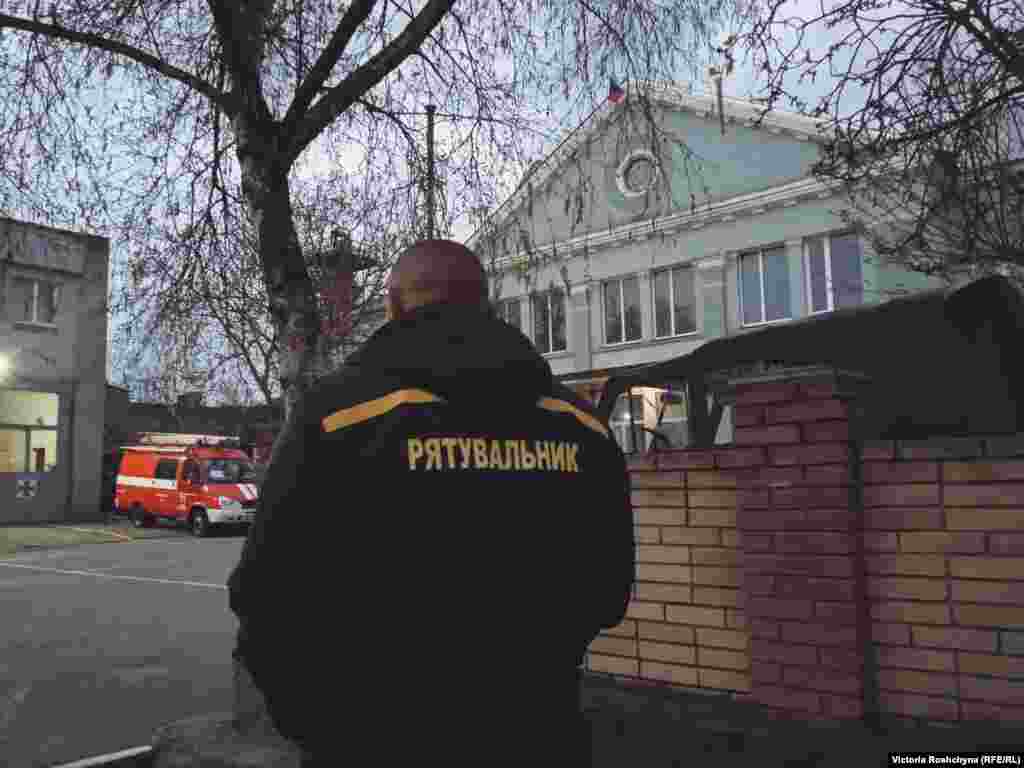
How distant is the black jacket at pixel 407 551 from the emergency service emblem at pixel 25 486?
75.9 ft

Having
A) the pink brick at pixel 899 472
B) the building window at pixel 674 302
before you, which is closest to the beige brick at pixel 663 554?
the pink brick at pixel 899 472

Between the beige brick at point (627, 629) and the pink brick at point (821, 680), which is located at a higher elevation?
the beige brick at point (627, 629)

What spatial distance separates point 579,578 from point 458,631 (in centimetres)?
30

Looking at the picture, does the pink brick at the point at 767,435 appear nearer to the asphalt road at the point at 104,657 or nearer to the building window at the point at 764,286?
the asphalt road at the point at 104,657

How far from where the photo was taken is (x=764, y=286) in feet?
70.0

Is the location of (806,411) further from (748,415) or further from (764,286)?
(764,286)

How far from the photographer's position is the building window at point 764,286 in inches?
824

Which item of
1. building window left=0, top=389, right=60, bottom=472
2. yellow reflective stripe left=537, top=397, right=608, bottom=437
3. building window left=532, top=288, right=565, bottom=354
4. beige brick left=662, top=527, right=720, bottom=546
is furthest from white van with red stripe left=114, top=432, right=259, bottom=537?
yellow reflective stripe left=537, top=397, right=608, bottom=437

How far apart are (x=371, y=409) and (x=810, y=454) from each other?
6.41ft

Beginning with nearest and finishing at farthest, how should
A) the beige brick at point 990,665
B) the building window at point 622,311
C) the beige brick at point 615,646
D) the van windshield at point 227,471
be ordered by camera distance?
the beige brick at point 990,665, the beige brick at point 615,646, the van windshield at point 227,471, the building window at point 622,311

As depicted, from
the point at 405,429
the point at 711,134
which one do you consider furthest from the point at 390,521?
the point at 711,134

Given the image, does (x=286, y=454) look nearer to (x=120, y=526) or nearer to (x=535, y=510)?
(x=535, y=510)

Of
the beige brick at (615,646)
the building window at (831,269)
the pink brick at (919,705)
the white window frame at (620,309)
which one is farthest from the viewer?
the white window frame at (620,309)

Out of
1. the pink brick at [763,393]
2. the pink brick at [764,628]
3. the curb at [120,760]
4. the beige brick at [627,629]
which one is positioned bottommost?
the curb at [120,760]
